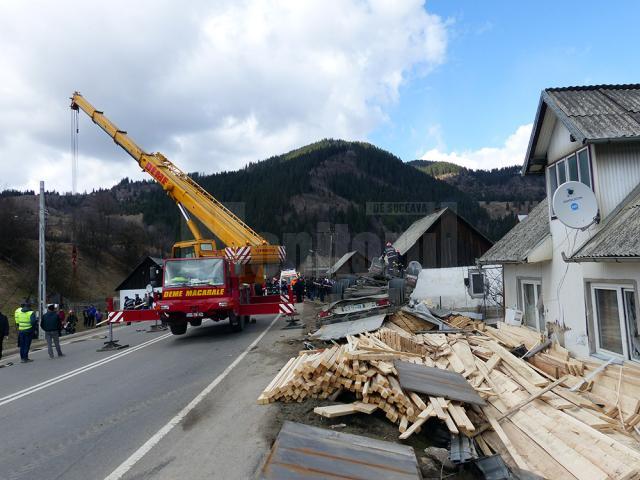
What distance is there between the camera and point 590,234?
8523 millimetres

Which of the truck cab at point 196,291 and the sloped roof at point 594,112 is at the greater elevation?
the sloped roof at point 594,112

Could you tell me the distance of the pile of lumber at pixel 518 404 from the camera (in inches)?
206

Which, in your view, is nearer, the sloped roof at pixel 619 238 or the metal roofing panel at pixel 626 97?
the sloped roof at pixel 619 238

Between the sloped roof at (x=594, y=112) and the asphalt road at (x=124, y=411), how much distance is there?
8.08 m

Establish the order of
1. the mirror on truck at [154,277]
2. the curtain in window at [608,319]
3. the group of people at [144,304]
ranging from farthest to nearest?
the group of people at [144,304], the mirror on truck at [154,277], the curtain in window at [608,319]

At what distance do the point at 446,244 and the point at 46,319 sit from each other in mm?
30192

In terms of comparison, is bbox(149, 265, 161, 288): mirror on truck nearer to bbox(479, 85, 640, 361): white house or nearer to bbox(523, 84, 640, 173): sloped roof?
bbox(479, 85, 640, 361): white house

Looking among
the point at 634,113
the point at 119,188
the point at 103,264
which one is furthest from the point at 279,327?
the point at 119,188

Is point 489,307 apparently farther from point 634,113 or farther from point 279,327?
point 634,113

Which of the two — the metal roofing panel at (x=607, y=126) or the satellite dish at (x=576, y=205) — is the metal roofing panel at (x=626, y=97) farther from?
the satellite dish at (x=576, y=205)

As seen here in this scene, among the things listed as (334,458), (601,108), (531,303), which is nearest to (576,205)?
(601,108)

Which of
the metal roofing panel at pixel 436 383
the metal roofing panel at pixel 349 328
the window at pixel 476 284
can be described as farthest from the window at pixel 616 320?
the window at pixel 476 284

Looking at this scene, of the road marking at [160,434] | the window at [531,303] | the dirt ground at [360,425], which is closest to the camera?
the road marking at [160,434]

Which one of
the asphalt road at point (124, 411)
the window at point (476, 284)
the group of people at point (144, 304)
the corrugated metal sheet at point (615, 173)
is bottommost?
the asphalt road at point (124, 411)
